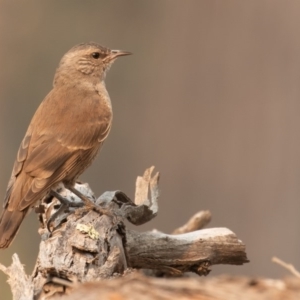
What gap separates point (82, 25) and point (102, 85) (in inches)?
170

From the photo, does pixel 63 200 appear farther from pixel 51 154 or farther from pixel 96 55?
pixel 96 55

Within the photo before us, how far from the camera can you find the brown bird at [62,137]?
14.3 feet

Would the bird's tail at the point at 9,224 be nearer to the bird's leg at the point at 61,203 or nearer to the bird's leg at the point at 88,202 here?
the bird's leg at the point at 61,203

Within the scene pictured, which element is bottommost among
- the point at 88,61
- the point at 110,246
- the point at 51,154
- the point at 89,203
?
the point at 110,246

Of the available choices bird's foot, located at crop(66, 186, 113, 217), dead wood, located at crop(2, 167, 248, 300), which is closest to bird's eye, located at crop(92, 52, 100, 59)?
dead wood, located at crop(2, 167, 248, 300)

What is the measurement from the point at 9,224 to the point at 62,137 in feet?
2.23

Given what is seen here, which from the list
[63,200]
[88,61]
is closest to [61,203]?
[63,200]

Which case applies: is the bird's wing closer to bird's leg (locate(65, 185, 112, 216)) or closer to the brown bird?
the brown bird

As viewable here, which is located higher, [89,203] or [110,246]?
[89,203]

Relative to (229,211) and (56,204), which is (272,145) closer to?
(229,211)

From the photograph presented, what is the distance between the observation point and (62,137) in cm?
473

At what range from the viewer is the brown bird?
4.36m

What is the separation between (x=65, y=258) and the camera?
145 inches

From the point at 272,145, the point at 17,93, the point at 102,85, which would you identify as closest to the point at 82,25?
the point at 17,93
